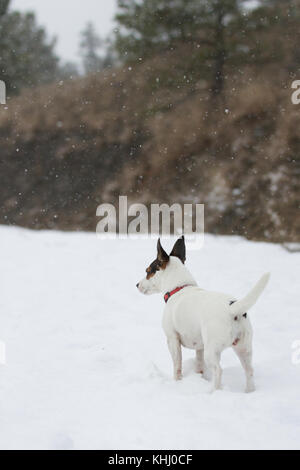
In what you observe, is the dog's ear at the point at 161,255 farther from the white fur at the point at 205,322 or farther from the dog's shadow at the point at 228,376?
the dog's shadow at the point at 228,376

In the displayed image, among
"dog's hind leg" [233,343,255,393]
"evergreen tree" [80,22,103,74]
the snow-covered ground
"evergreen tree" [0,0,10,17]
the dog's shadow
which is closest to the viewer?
the snow-covered ground

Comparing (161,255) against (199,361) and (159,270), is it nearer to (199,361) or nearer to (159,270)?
(159,270)

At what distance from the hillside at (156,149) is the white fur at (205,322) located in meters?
11.3

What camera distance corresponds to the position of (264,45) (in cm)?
1923

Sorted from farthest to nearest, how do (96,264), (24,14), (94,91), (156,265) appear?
1. (24,14)
2. (94,91)
3. (96,264)
4. (156,265)

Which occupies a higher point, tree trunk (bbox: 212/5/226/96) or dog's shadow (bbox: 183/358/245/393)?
tree trunk (bbox: 212/5/226/96)

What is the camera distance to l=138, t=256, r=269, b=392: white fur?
4234 millimetres

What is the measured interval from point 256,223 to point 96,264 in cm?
750

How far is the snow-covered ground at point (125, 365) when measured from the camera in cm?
363

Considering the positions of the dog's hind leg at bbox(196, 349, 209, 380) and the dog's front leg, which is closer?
the dog's front leg

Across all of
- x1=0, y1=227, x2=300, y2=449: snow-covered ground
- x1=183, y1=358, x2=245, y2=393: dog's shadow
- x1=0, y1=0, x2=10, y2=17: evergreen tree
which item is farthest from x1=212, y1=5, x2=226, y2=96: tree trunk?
x1=183, y1=358, x2=245, y2=393: dog's shadow

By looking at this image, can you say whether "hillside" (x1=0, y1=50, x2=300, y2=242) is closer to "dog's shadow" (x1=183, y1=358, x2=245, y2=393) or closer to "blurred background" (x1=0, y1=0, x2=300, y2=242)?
"blurred background" (x1=0, y1=0, x2=300, y2=242)

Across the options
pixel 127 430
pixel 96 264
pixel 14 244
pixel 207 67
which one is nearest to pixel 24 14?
pixel 207 67
